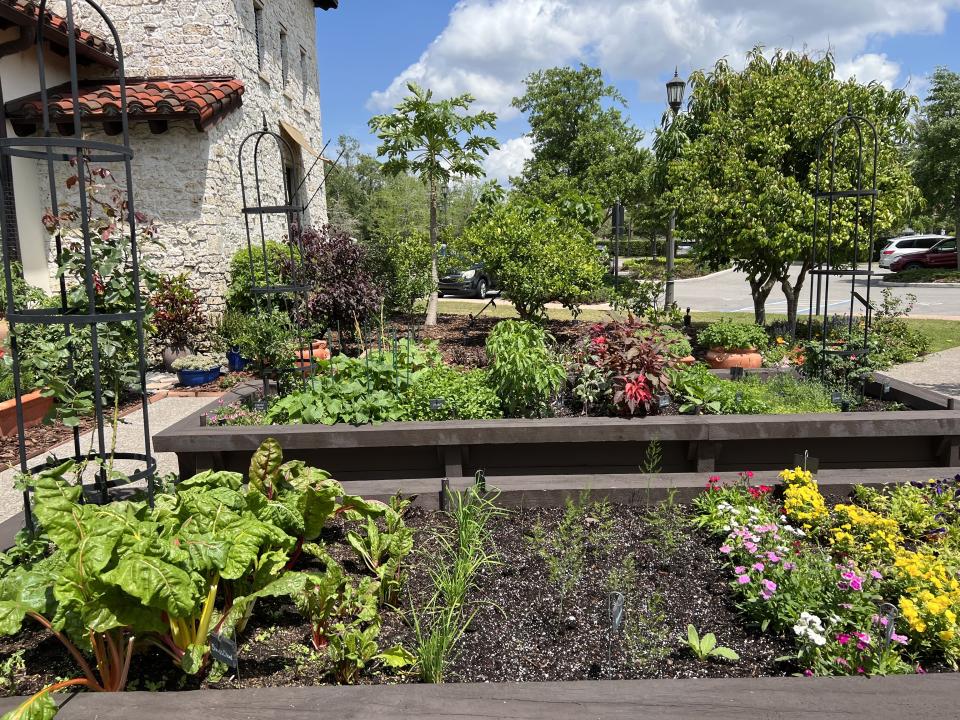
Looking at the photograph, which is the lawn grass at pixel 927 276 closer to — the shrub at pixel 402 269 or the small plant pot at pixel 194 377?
the shrub at pixel 402 269

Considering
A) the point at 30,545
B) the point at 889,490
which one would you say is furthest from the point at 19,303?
the point at 889,490

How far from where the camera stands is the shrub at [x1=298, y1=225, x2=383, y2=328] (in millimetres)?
9758

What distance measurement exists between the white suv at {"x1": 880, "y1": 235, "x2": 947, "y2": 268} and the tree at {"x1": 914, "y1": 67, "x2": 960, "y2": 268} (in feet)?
8.83

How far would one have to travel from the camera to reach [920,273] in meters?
26.7

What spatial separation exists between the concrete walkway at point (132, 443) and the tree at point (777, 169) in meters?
7.71

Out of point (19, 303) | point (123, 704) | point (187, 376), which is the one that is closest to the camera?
point (123, 704)

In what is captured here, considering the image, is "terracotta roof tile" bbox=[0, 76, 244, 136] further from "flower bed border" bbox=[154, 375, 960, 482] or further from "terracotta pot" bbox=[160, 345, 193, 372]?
"flower bed border" bbox=[154, 375, 960, 482]

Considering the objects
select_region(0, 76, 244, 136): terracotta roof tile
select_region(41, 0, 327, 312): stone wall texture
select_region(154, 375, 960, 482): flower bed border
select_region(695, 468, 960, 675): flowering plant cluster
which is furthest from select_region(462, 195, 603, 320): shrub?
select_region(695, 468, 960, 675): flowering plant cluster

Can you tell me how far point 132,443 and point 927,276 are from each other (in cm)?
2864

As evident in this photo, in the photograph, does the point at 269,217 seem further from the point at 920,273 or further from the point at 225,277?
the point at 920,273

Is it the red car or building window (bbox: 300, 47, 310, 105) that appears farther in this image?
the red car

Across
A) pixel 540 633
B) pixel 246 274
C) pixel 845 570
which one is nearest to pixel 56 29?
pixel 246 274

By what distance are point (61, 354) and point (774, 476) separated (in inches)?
160

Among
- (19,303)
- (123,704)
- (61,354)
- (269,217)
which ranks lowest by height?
(123,704)
